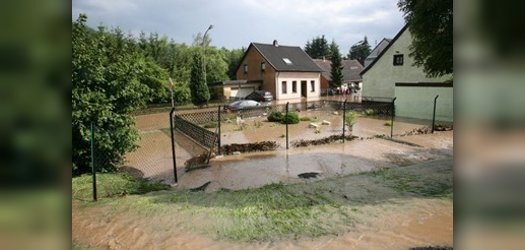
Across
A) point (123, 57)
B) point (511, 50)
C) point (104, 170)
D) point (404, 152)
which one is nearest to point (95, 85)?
point (123, 57)

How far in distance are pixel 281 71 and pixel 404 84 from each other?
18606 millimetres

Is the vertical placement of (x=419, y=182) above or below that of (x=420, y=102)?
below

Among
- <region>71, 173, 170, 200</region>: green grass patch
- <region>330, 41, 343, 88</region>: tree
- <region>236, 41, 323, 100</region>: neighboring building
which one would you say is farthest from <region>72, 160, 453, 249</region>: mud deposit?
<region>330, 41, 343, 88</region>: tree

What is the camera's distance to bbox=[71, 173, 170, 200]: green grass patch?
633 cm

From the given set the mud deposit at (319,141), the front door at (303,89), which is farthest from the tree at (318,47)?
the mud deposit at (319,141)

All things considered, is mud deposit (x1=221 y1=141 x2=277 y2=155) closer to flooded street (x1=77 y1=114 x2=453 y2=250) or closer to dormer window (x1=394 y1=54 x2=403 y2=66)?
flooded street (x1=77 y1=114 x2=453 y2=250)

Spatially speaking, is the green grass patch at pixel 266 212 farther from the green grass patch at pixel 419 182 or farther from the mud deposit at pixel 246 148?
the mud deposit at pixel 246 148

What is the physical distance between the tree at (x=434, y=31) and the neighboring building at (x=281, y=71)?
1175 inches

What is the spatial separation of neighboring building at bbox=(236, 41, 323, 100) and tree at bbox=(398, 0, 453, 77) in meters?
29.9

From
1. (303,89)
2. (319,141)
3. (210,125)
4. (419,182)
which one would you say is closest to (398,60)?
(210,125)

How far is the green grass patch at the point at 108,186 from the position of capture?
6332 millimetres

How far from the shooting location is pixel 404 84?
20.4m

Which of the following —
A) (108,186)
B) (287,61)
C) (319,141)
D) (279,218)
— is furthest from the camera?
(287,61)

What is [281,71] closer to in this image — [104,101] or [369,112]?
[369,112]
